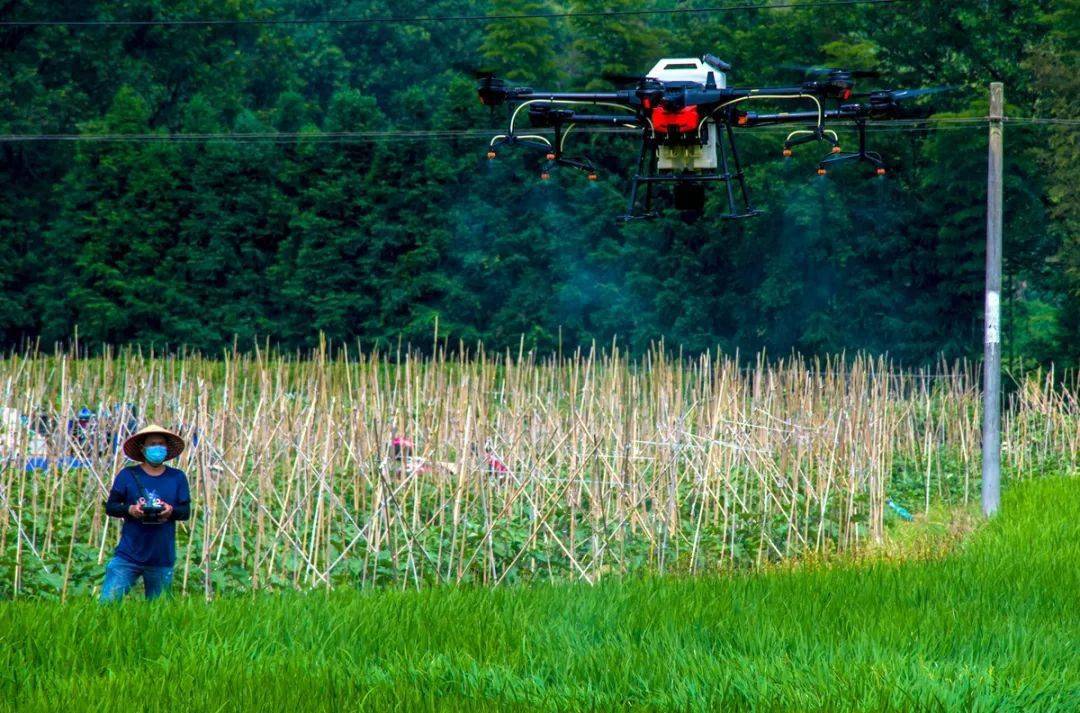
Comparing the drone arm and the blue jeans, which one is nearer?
the blue jeans

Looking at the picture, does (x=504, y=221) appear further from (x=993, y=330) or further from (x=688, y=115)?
(x=688, y=115)

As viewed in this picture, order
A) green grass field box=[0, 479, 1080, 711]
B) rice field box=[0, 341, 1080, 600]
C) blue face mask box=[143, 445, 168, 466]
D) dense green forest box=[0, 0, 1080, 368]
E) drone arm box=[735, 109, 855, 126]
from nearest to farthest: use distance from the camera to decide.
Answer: green grass field box=[0, 479, 1080, 711] → blue face mask box=[143, 445, 168, 466] → drone arm box=[735, 109, 855, 126] → rice field box=[0, 341, 1080, 600] → dense green forest box=[0, 0, 1080, 368]

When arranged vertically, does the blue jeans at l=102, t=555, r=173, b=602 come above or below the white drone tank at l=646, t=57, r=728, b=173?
below

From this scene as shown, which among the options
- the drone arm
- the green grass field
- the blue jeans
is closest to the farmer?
the blue jeans

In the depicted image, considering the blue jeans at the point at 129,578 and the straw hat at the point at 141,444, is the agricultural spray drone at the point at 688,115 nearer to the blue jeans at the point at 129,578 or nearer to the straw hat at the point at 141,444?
the straw hat at the point at 141,444

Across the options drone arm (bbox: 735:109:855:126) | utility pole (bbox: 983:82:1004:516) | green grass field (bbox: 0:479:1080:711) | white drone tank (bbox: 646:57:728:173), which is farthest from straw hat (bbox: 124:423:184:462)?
utility pole (bbox: 983:82:1004:516)

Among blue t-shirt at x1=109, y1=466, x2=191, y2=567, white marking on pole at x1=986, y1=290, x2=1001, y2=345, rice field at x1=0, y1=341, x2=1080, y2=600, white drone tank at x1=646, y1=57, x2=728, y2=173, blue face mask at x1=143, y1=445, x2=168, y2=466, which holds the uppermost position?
white drone tank at x1=646, y1=57, x2=728, y2=173

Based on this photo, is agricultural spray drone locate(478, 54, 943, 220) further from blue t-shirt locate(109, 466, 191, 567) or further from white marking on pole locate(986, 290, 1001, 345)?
white marking on pole locate(986, 290, 1001, 345)

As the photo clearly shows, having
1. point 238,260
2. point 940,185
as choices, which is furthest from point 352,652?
point 238,260

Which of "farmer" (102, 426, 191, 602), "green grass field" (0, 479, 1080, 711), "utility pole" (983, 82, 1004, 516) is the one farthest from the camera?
"utility pole" (983, 82, 1004, 516)
